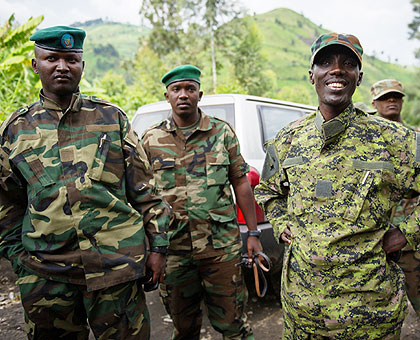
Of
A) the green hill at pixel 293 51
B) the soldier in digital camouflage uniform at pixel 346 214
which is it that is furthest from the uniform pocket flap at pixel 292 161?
the green hill at pixel 293 51

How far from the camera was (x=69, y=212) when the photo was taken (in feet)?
5.42

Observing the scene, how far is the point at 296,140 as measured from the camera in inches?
74.2

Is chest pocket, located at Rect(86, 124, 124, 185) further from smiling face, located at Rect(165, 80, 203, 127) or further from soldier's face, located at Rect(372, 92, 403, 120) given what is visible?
soldier's face, located at Rect(372, 92, 403, 120)

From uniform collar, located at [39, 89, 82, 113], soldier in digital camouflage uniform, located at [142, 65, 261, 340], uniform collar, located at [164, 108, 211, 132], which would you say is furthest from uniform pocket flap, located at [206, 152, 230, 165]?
uniform collar, located at [39, 89, 82, 113]

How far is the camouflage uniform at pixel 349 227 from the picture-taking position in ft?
5.19

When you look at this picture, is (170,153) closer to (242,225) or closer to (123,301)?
(242,225)

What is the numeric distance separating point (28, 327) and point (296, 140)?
5.19 feet

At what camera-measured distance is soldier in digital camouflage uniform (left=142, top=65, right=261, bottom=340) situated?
2.39 meters

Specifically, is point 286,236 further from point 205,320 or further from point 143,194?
point 205,320

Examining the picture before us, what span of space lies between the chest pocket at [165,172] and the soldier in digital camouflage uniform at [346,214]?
2.94ft

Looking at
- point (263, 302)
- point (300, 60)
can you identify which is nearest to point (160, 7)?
point (263, 302)

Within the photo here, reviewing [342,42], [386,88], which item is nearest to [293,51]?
[386,88]

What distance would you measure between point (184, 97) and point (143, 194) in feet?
2.92

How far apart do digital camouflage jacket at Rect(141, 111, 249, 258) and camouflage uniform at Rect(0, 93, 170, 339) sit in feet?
1.97
